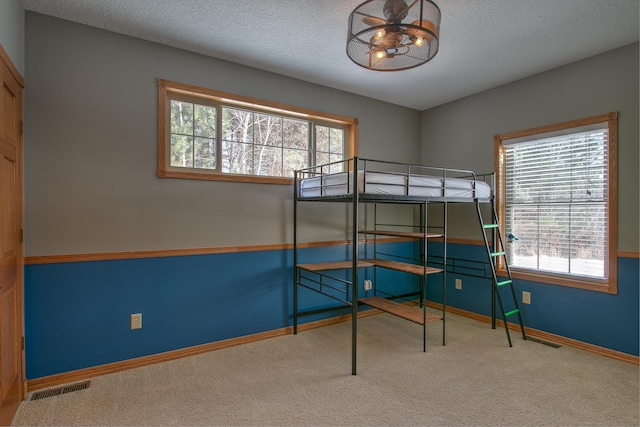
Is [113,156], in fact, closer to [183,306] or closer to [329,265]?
[183,306]

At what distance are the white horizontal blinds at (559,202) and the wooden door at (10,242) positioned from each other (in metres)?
4.17

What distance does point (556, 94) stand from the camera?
9.98ft

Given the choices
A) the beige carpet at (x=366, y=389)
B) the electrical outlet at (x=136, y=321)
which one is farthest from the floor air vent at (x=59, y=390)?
the electrical outlet at (x=136, y=321)

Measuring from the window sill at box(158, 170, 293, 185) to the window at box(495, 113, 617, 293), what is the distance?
94.6 inches

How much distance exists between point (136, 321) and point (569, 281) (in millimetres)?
3775

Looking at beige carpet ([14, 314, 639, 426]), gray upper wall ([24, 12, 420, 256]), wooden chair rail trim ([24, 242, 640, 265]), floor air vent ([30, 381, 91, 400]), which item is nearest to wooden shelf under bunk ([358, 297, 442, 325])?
beige carpet ([14, 314, 639, 426])

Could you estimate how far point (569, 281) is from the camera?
294 cm

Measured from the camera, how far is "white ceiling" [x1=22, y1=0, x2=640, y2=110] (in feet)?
7.03

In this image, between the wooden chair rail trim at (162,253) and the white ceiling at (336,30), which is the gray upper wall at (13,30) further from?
the wooden chair rail trim at (162,253)

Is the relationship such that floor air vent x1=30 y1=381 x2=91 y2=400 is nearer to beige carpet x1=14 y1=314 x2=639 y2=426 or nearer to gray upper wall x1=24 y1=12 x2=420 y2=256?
beige carpet x1=14 y1=314 x2=639 y2=426

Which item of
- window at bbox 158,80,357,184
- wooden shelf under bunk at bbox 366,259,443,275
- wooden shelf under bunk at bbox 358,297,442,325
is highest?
window at bbox 158,80,357,184

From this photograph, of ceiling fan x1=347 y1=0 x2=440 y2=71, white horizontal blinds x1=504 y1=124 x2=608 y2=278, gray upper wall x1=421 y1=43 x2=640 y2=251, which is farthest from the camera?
white horizontal blinds x1=504 y1=124 x2=608 y2=278

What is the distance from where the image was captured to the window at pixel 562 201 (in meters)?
2.75

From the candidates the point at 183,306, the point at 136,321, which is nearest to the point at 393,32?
the point at 183,306
